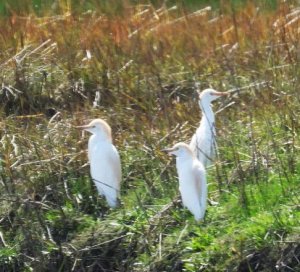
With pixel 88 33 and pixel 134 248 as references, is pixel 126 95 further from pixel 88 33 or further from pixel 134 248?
pixel 134 248

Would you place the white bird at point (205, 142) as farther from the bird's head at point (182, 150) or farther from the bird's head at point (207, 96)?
the bird's head at point (182, 150)

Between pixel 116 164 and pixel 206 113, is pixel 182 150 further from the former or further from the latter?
pixel 206 113

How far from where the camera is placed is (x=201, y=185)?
7.83m

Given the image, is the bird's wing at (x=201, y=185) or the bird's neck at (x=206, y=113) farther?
the bird's neck at (x=206, y=113)

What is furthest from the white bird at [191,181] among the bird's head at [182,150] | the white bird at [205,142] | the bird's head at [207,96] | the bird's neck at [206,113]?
the bird's head at [207,96]

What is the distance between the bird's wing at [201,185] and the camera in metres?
7.78

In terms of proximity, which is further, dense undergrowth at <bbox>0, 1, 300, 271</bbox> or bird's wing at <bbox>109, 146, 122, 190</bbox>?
bird's wing at <bbox>109, 146, 122, 190</bbox>

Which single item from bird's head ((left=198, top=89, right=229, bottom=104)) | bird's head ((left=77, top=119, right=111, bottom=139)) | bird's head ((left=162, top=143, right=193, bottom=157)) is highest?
bird's head ((left=77, top=119, right=111, bottom=139))

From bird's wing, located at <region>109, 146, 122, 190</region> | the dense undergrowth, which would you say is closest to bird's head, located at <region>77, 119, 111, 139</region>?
bird's wing, located at <region>109, 146, 122, 190</region>

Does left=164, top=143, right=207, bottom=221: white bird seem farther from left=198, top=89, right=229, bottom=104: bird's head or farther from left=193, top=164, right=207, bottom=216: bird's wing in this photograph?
left=198, top=89, right=229, bottom=104: bird's head

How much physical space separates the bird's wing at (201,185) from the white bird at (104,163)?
2.47 ft

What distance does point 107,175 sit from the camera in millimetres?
8383

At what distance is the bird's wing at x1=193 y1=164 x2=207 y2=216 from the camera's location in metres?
7.78

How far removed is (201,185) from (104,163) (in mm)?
862
